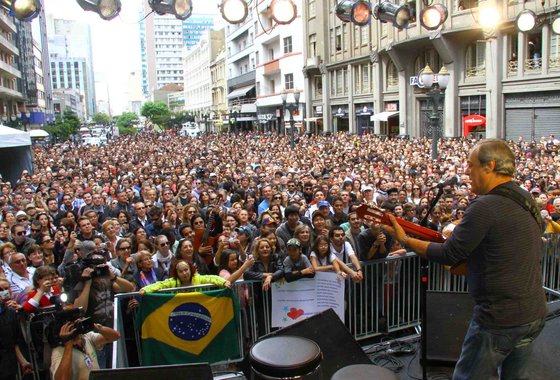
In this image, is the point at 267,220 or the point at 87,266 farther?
the point at 267,220

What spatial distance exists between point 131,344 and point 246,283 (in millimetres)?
1368

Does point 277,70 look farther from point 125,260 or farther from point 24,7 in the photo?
point 125,260

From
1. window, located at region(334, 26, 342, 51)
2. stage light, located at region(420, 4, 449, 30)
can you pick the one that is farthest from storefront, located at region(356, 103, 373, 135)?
stage light, located at region(420, 4, 449, 30)

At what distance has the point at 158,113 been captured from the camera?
131125 mm

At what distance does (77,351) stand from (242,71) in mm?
72882

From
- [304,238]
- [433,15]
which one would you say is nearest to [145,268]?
[304,238]

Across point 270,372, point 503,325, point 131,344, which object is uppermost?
point 503,325

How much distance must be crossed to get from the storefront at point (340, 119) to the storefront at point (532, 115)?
63.2 ft

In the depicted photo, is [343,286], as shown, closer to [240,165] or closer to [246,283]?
[246,283]

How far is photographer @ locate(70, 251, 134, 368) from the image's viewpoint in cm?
534

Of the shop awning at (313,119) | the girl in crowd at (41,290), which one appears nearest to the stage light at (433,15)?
the girl in crowd at (41,290)

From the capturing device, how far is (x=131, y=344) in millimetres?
5457

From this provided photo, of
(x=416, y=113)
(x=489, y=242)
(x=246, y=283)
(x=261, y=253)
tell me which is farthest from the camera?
(x=416, y=113)

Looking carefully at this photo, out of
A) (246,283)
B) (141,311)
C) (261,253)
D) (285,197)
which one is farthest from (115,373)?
(285,197)
